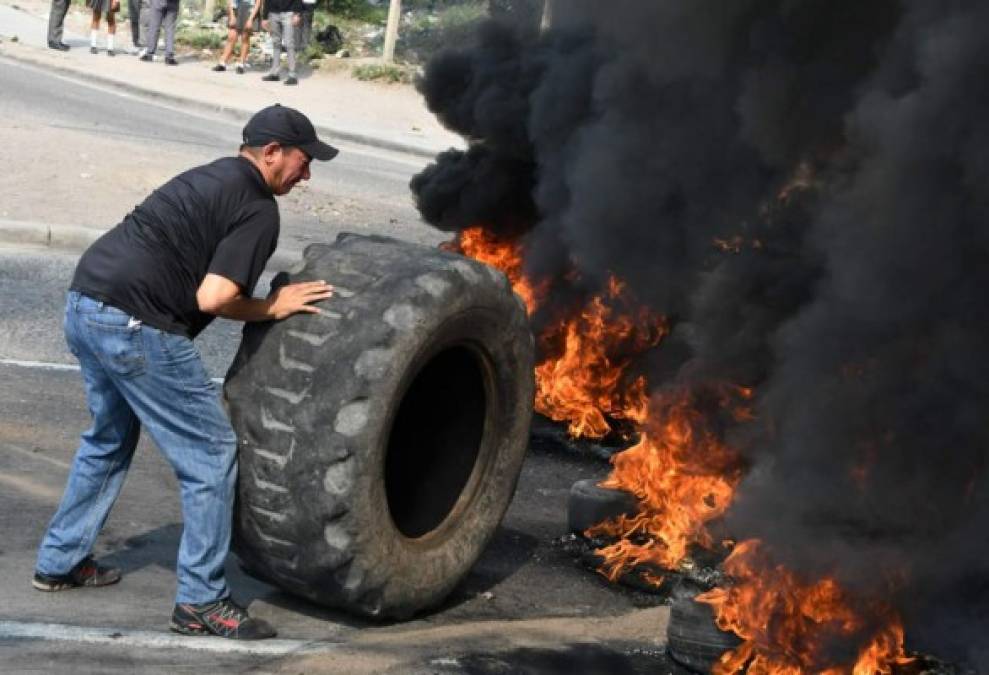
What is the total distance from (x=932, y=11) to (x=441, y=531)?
2.50 metres

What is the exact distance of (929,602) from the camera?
479 cm

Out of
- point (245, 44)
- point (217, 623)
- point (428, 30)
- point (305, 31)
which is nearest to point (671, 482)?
point (217, 623)

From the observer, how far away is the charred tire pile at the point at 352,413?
5.06 meters

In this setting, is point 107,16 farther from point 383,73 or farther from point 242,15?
point 383,73

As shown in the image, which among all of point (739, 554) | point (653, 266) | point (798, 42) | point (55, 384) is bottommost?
point (55, 384)

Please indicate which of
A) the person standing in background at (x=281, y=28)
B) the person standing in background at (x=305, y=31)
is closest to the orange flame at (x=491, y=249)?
the person standing in background at (x=281, y=28)

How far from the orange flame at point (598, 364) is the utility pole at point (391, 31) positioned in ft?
60.1

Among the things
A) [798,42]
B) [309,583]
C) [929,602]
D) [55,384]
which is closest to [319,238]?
[55,384]

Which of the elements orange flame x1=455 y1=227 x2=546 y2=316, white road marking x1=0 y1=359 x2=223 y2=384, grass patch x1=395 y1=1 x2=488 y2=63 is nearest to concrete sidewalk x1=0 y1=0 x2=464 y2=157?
grass patch x1=395 y1=1 x2=488 y2=63

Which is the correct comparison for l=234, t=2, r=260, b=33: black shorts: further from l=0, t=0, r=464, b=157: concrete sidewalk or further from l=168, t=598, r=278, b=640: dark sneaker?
l=168, t=598, r=278, b=640: dark sneaker

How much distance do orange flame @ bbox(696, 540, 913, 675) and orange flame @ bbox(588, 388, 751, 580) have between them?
2.39 ft

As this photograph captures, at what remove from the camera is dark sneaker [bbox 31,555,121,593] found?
5.50m

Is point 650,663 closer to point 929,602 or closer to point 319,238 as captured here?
point 929,602

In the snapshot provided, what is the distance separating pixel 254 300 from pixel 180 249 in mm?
302
